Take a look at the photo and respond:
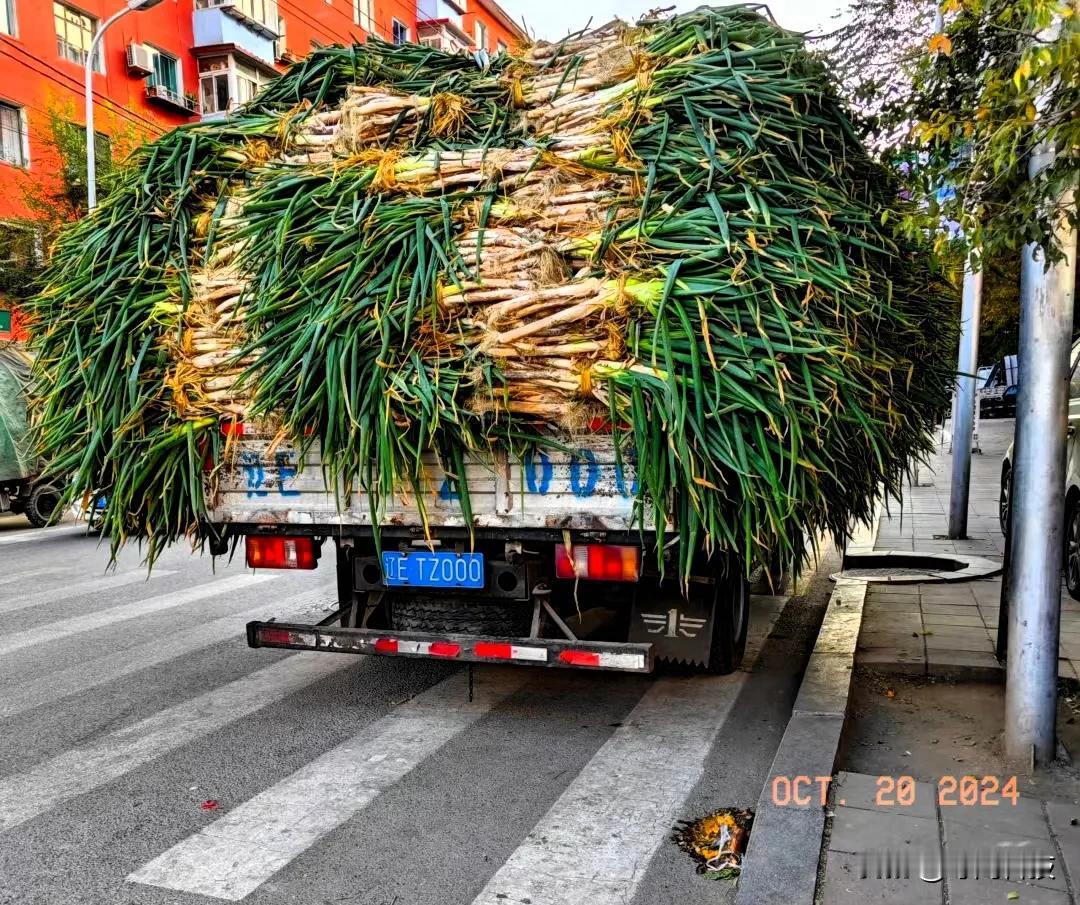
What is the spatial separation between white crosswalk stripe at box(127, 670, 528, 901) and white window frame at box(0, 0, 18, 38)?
76.2ft

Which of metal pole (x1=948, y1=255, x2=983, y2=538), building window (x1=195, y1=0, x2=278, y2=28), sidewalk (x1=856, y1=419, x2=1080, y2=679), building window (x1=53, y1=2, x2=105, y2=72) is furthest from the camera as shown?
building window (x1=195, y1=0, x2=278, y2=28)

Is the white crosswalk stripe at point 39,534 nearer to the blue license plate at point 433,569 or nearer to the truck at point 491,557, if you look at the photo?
the truck at point 491,557

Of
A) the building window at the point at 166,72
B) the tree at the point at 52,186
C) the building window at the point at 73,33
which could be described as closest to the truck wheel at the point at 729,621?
A: the tree at the point at 52,186

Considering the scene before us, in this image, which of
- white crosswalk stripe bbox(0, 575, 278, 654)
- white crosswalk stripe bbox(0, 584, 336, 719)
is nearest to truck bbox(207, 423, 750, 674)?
white crosswalk stripe bbox(0, 584, 336, 719)

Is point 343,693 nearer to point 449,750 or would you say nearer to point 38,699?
point 449,750

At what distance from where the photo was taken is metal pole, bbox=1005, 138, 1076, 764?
357 cm

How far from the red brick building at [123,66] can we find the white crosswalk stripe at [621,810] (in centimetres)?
1576

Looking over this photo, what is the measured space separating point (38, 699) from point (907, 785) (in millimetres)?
4200

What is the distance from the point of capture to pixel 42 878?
10.2 feet

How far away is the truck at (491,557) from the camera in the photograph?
394cm

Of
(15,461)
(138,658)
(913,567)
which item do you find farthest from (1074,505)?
(15,461)

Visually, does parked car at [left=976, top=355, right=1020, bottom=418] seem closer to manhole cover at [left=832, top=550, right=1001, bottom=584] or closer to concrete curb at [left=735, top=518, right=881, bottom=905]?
manhole cover at [left=832, top=550, right=1001, bottom=584]

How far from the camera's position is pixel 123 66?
25.9 m

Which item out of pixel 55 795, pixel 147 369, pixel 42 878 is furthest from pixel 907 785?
pixel 147 369
